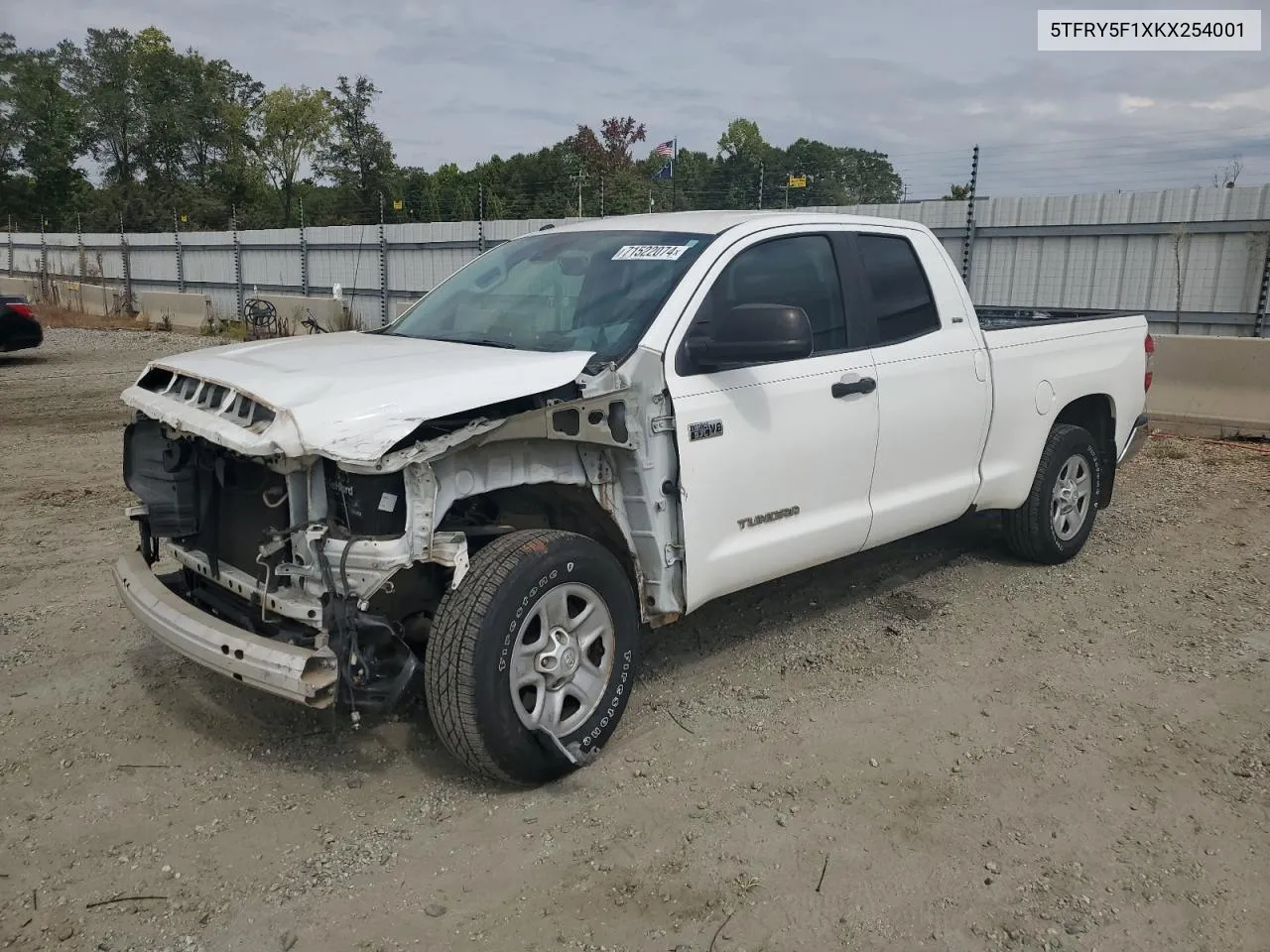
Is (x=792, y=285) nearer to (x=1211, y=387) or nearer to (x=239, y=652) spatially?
(x=239, y=652)

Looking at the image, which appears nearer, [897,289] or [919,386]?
[919,386]

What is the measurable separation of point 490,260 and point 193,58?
68.3 m

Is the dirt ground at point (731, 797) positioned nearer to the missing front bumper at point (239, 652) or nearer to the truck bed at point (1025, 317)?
the missing front bumper at point (239, 652)

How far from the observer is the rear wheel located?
5.79 meters

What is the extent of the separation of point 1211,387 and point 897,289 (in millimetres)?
6291

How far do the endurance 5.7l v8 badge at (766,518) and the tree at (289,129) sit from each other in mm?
66329

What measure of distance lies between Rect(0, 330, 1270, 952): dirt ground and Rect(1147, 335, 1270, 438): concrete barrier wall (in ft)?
15.0

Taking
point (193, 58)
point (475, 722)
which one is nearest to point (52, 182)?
point (193, 58)

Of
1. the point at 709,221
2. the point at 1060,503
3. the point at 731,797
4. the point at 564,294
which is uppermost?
the point at 709,221

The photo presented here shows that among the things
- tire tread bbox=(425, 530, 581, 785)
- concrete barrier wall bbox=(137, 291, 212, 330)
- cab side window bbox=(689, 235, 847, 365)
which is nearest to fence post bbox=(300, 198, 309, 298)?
concrete barrier wall bbox=(137, 291, 212, 330)

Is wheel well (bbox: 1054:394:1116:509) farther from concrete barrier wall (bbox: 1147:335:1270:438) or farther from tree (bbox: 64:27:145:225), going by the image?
tree (bbox: 64:27:145:225)

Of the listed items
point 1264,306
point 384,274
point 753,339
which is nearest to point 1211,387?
point 1264,306

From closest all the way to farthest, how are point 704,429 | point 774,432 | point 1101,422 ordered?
1. point 704,429
2. point 774,432
3. point 1101,422

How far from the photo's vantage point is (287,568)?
330cm
